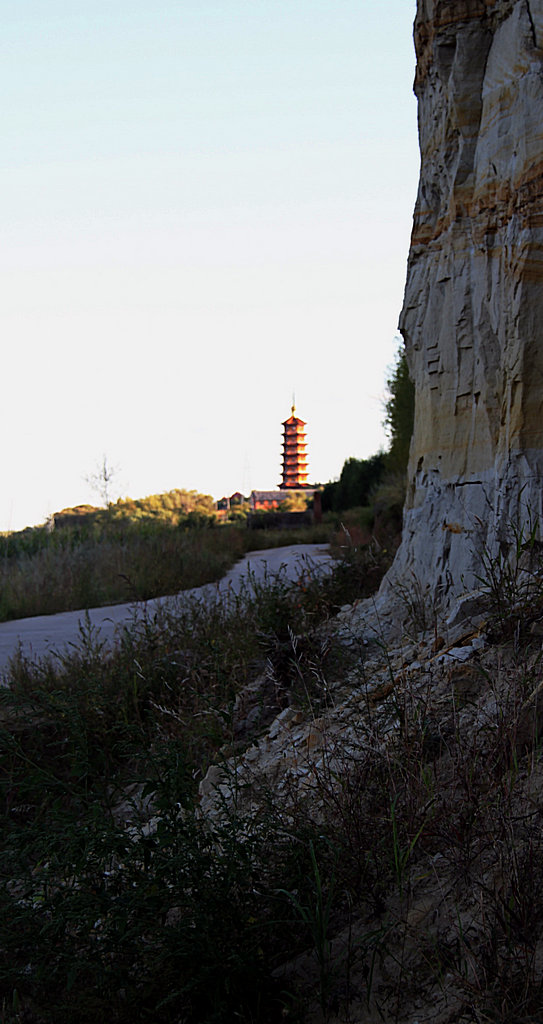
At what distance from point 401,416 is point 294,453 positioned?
49.0m

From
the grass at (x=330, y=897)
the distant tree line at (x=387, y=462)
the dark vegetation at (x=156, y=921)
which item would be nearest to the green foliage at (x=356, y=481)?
the distant tree line at (x=387, y=462)

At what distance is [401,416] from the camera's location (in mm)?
17906

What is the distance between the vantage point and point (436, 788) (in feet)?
7.45

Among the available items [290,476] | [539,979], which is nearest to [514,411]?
[539,979]

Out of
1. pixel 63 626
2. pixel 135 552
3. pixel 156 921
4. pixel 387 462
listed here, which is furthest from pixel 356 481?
pixel 156 921

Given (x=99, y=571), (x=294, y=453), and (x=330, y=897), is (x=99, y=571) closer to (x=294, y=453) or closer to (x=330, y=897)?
(x=330, y=897)

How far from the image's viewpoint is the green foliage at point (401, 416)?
1756 cm

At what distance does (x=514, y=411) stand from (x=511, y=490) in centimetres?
43

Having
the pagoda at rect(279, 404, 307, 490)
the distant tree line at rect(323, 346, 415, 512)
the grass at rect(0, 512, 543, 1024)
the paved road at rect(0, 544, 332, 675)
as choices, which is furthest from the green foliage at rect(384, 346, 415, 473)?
the pagoda at rect(279, 404, 307, 490)

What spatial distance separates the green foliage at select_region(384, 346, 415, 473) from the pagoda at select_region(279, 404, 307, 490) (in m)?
46.0

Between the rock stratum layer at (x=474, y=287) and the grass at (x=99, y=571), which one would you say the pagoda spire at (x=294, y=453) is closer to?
the grass at (x=99, y=571)

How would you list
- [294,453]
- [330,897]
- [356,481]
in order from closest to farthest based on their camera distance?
[330,897]
[356,481]
[294,453]

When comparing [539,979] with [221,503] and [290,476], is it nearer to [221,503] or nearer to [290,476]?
[221,503]

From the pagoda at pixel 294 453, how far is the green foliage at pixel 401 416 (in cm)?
4605
